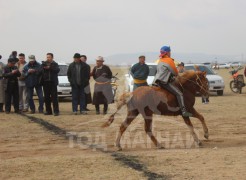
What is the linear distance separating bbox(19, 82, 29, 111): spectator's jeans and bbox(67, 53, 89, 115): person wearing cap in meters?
2.30

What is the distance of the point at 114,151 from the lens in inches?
439

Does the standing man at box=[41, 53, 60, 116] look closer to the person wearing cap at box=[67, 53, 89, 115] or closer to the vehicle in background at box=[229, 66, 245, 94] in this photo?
the person wearing cap at box=[67, 53, 89, 115]

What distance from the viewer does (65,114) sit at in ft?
62.2

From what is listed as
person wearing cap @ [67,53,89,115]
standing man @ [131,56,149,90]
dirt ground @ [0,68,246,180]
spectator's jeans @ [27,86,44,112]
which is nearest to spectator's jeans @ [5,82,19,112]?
spectator's jeans @ [27,86,44,112]

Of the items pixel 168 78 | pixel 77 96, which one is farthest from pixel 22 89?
pixel 168 78

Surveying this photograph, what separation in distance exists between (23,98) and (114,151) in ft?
32.3

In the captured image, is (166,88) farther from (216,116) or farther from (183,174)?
Result: (216,116)

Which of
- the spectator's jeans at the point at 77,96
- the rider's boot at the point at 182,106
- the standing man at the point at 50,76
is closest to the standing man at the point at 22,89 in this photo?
the standing man at the point at 50,76

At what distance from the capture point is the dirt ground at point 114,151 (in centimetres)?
880

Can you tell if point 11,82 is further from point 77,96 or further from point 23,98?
point 77,96

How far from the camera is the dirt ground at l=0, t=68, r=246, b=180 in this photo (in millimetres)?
8805

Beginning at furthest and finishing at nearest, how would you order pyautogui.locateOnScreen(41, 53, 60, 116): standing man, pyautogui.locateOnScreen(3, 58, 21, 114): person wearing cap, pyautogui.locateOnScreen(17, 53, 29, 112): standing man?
pyautogui.locateOnScreen(17, 53, 29, 112): standing man < pyautogui.locateOnScreen(3, 58, 21, 114): person wearing cap < pyautogui.locateOnScreen(41, 53, 60, 116): standing man

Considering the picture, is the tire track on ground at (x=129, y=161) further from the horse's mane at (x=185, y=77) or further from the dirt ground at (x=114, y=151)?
the horse's mane at (x=185, y=77)

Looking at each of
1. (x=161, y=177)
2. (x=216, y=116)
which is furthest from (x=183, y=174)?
(x=216, y=116)
